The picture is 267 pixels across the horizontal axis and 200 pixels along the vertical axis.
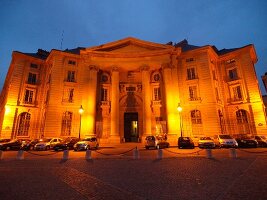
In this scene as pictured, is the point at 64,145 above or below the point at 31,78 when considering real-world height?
below

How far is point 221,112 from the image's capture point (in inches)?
1151

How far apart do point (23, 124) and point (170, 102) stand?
2591 centimetres

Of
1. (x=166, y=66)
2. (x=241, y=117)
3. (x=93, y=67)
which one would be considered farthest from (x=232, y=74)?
(x=93, y=67)

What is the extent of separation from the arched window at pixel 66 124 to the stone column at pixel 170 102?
54.8 feet

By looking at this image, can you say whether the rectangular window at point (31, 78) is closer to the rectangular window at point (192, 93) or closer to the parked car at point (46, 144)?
the parked car at point (46, 144)

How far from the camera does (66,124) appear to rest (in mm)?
29188

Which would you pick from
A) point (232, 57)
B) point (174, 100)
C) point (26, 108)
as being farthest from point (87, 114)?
point (232, 57)

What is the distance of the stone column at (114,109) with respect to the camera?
27.4 m

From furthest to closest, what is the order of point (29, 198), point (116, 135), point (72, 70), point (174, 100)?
point (72, 70)
point (174, 100)
point (116, 135)
point (29, 198)

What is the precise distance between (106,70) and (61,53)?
853 centimetres

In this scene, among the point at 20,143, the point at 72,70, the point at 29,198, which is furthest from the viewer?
the point at 72,70

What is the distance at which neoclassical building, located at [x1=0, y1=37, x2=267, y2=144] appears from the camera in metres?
28.2

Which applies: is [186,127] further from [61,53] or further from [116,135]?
[61,53]

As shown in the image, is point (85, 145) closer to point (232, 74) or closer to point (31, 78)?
point (31, 78)
